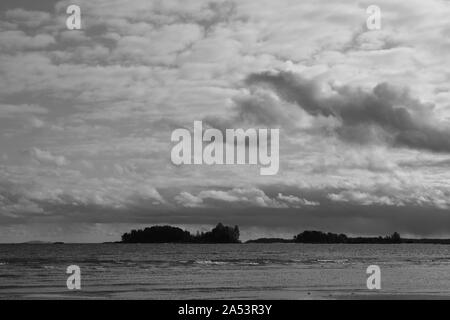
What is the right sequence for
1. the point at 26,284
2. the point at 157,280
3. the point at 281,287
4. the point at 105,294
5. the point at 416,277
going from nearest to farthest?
the point at 105,294 → the point at 281,287 → the point at 26,284 → the point at 157,280 → the point at 416,277

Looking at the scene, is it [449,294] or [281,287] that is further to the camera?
[281,287]

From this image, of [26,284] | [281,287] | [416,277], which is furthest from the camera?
[416,277]
